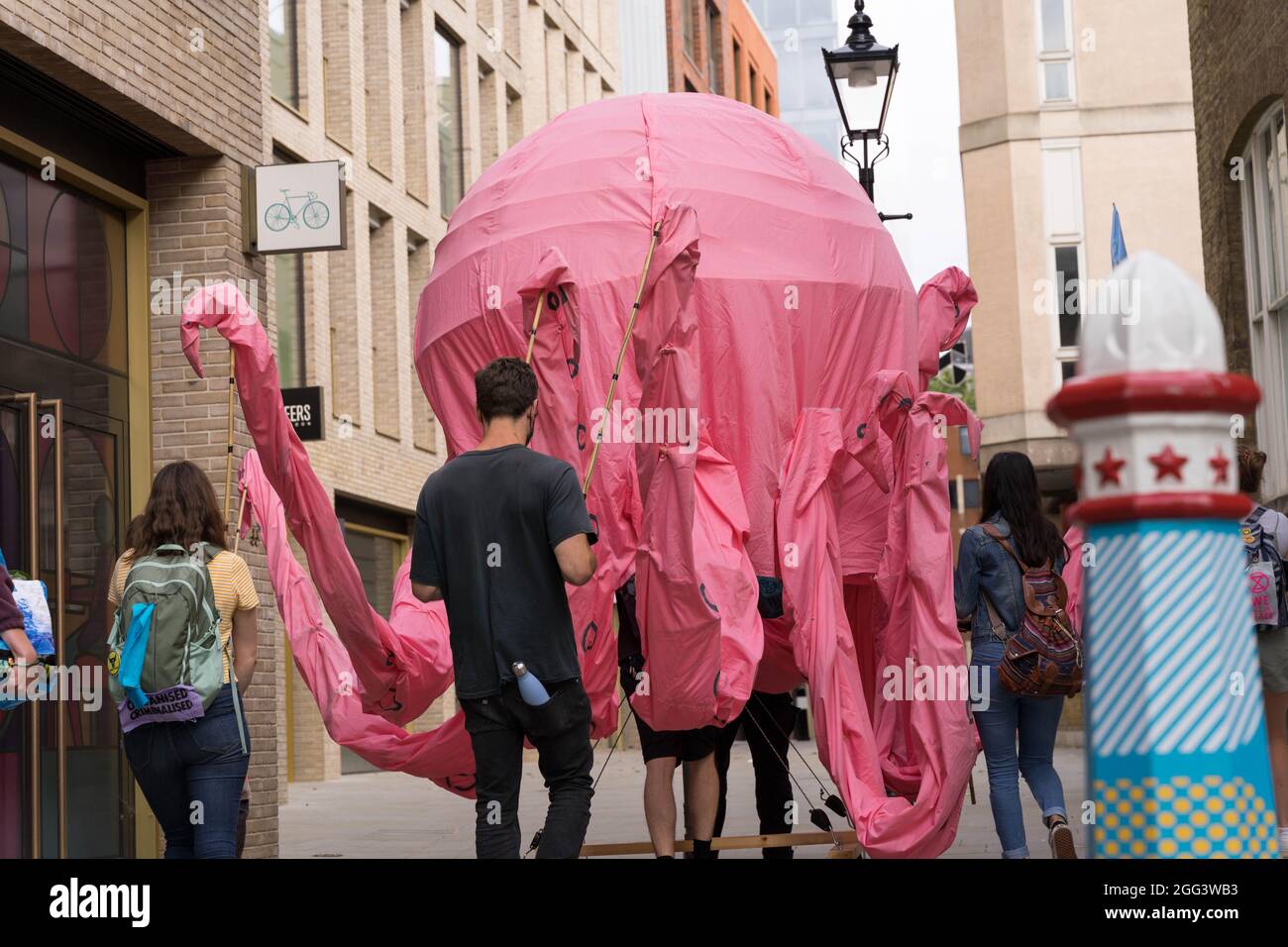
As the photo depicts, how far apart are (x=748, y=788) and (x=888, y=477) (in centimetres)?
1025

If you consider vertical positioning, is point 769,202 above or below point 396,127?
below

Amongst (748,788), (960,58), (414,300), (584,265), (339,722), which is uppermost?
(960,58)

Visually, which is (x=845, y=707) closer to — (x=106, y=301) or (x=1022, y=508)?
(x=1022, y=508)

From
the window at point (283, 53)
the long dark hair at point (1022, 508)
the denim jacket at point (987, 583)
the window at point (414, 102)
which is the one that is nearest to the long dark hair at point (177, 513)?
the denim jacket at point (987, 583)

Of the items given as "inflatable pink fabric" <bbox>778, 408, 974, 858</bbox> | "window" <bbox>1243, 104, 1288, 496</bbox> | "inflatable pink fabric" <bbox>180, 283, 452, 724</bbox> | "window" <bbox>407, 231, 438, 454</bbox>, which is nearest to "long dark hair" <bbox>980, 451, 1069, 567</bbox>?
"inflatable pink fabric" <bbox>778, 408, 974, 858</bbox>

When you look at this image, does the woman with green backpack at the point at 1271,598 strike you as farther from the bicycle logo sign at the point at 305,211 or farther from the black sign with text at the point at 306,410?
the black sign with text at the point at 306,410

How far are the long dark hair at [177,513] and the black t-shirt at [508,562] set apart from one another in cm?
113

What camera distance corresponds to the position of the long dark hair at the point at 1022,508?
780cm

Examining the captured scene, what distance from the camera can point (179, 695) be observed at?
20.2 feet

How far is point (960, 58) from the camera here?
111 ft

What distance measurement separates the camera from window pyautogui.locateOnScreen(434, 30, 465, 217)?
2758 cm
